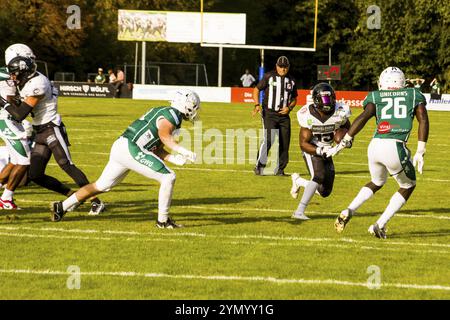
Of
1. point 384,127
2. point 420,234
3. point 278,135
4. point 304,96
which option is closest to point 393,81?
point 384,127

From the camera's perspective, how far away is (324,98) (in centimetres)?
1038

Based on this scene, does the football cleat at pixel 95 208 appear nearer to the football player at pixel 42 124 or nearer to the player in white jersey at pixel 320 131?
the football player at pixel 42 124

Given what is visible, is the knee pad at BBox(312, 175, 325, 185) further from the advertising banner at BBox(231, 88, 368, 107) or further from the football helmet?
the advertising banner at BBox(231, 88, 368, 107)

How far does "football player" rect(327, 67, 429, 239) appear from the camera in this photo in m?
9.00

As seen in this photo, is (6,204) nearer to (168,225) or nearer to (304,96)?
(168,225)

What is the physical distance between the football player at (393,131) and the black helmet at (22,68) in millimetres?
3457

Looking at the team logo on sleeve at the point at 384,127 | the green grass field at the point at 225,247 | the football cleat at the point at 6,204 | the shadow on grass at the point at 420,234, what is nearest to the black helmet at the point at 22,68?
the football cleat at the point at 6,204

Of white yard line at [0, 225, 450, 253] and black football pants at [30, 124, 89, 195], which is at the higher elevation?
black football pants at [30, 124, 89, 195]

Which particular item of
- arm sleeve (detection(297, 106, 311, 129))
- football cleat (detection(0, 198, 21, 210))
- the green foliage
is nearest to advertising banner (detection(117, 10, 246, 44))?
the green foliage

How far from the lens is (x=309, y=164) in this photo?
10.6m

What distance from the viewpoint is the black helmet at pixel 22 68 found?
988 centimetres

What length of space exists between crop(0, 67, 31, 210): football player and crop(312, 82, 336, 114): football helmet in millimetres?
3236

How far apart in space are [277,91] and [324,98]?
4.64 meters
